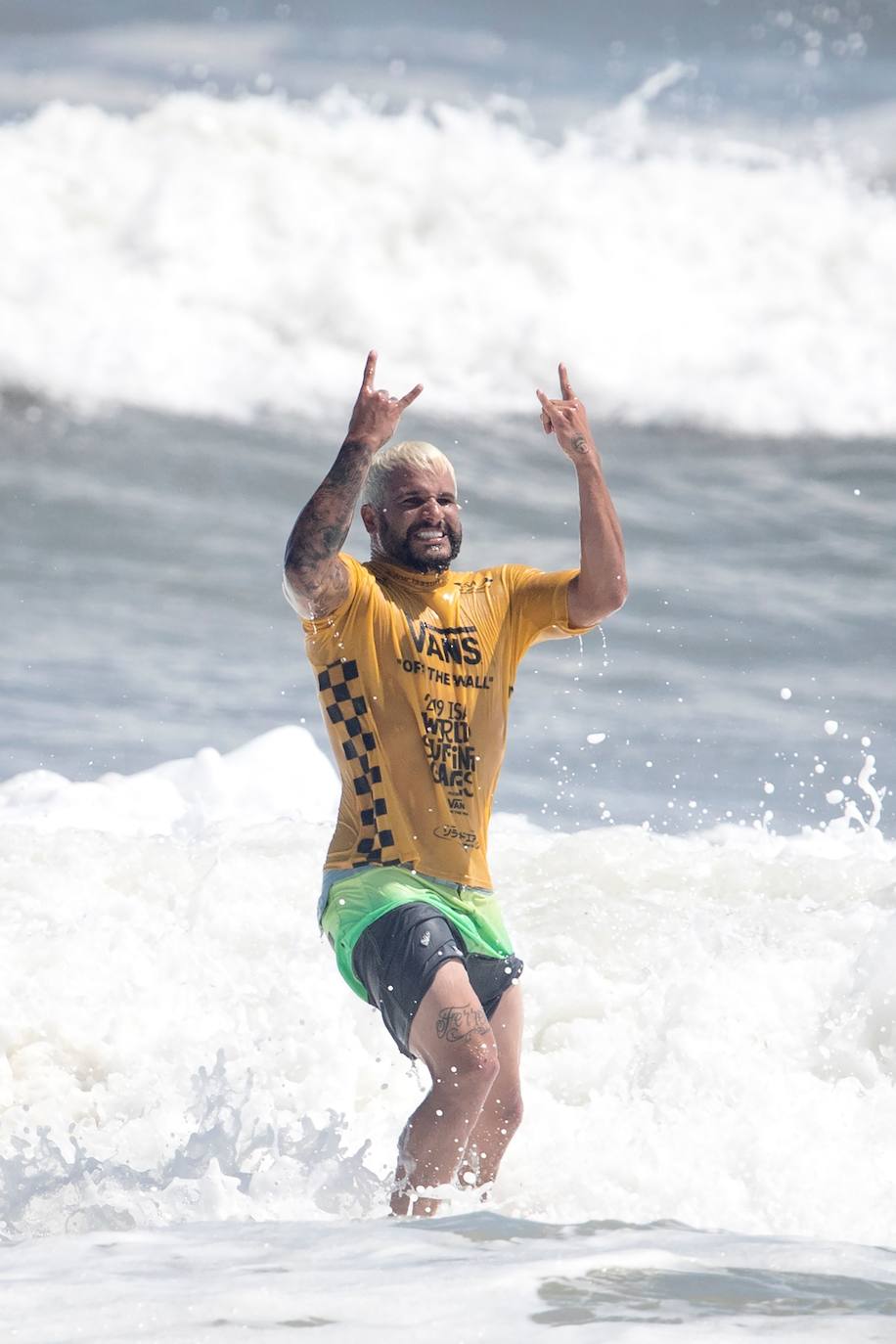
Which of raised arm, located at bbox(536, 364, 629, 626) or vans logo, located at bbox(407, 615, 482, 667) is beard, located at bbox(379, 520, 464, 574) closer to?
vans logo, located at bbox(407, 615, 482, 667)

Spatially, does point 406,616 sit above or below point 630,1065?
above

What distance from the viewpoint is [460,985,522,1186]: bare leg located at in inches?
173

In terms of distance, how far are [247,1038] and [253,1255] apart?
396 cm

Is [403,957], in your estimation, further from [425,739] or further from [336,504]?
A: [336,504]

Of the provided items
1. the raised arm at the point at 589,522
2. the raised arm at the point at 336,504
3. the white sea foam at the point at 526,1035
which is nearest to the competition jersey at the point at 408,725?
the raised arm at the point at 336,504

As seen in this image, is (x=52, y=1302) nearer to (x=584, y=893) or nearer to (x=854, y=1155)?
(x=854, y=1155)

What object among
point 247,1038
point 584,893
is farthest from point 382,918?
point 584,893

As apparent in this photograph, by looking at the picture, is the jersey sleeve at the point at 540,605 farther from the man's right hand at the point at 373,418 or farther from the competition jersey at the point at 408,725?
the man's right hand at the point at 373,418

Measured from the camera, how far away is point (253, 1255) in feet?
9.96

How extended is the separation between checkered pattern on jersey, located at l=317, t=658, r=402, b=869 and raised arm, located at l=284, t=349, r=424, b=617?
10.8 inches

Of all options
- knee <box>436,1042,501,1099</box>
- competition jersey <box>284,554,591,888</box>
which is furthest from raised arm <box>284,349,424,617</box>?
knee <box>436,1042,501,1099</box>

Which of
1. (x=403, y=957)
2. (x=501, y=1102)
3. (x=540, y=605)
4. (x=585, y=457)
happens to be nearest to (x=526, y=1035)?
(x=501, y=1102)

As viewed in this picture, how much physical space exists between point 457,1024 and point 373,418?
167cm

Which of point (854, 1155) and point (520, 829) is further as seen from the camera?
point (520, 829)
